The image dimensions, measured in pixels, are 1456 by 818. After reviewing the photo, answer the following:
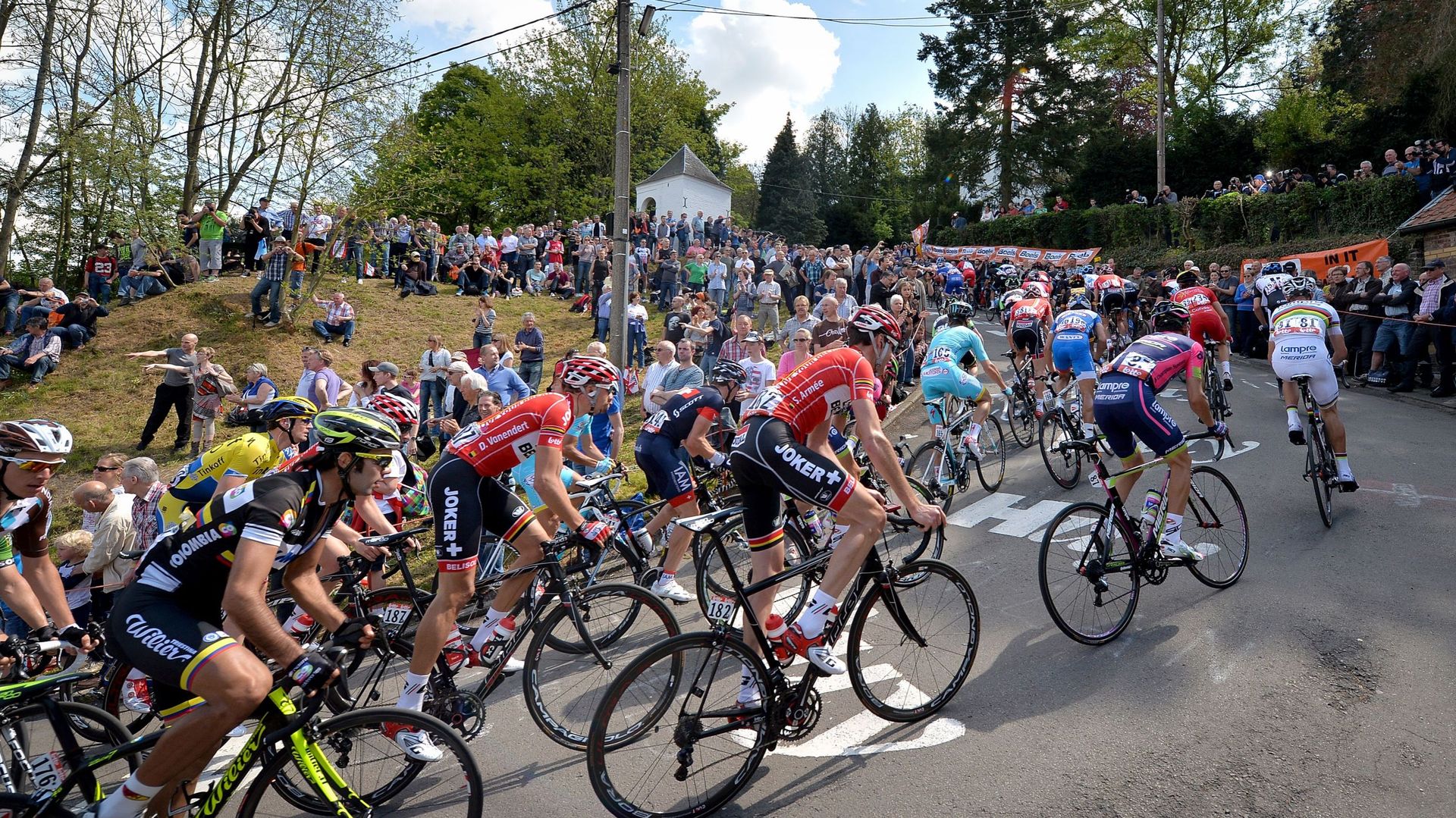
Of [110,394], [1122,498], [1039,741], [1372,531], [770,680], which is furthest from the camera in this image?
[110,394]

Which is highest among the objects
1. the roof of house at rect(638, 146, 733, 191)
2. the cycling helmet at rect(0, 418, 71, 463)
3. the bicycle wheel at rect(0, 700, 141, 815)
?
the roof of house at rect(638, 146, 733, 191)

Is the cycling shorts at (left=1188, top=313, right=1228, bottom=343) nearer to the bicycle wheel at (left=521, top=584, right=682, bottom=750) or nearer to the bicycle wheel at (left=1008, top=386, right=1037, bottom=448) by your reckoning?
the bicycle wheel at (left=1008, top=386, right=1037, bottom=448)

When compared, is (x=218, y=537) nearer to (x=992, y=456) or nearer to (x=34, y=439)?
(x=34, y=439)

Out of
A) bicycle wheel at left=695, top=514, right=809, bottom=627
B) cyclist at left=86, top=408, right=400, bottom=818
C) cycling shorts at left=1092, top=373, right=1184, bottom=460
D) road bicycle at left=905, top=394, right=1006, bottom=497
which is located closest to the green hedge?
road bicycle at left=905, top=394, right=1006, bottom=497

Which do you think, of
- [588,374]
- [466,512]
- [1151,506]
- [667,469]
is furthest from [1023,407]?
[466,512]

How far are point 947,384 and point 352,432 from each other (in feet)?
22.8

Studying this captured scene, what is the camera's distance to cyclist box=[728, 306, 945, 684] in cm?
467

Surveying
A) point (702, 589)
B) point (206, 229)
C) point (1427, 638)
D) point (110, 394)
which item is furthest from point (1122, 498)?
point (206, 229)

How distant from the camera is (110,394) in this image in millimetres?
17641

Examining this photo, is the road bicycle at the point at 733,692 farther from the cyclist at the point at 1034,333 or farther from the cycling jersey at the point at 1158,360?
the cyclist at the point at 1034,333

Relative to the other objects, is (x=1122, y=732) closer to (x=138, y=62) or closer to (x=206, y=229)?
(x=206, y=229)

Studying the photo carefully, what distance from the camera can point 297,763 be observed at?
3.59m

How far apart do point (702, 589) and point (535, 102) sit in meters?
45.9

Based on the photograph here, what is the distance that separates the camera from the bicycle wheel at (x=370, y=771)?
11.9 ft
